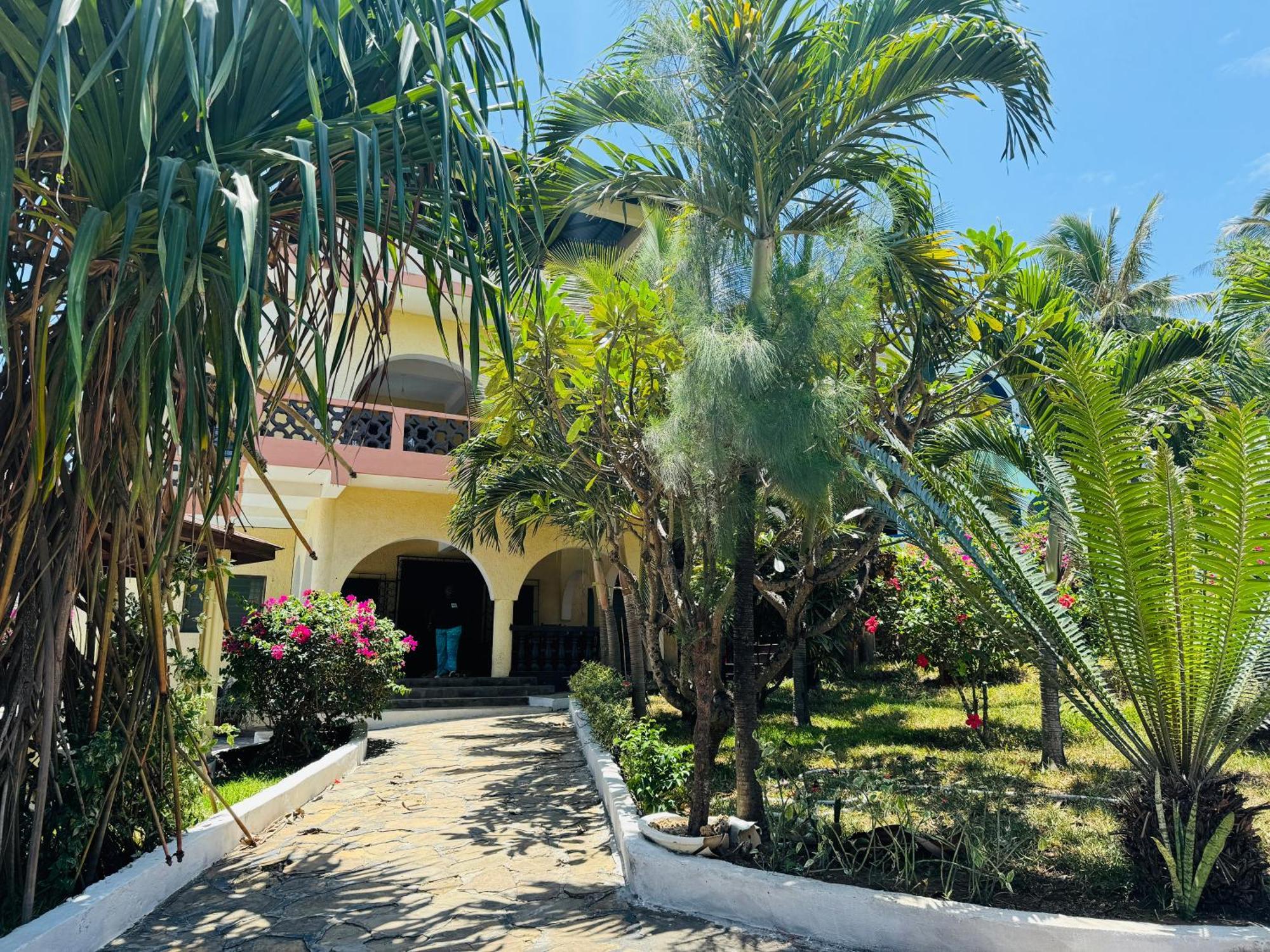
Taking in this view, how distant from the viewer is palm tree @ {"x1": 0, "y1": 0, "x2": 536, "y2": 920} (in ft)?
10.1

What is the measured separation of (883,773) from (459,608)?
499 inches

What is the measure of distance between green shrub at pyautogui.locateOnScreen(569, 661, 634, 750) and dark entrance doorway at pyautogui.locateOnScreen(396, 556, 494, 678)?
553cm

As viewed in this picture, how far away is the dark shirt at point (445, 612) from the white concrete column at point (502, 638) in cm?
323

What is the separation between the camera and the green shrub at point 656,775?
603 centimetres

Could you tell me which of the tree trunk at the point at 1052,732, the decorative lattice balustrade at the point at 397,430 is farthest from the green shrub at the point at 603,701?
the decorative lattice balustrade at the point at 397,430

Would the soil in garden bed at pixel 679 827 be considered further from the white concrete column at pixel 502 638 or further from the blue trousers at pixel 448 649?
the blue trousers at pixel 448 649

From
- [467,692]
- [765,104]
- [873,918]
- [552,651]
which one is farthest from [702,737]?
[552,651]

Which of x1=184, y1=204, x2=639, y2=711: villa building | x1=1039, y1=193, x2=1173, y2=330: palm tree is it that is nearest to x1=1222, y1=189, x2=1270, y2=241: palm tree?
x1=1039, y1=193, x2=1173, y2=330: palm tree

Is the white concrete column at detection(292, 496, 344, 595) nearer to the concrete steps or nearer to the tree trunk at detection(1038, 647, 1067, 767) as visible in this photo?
the concrete steps

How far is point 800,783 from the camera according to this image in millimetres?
5871

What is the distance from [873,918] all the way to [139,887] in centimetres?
368

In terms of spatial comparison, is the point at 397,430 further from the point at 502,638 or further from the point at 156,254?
the point at 156,254

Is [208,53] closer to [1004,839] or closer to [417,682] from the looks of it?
[1004,839]

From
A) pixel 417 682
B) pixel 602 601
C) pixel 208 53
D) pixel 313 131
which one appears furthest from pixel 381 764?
pixel 208 53
